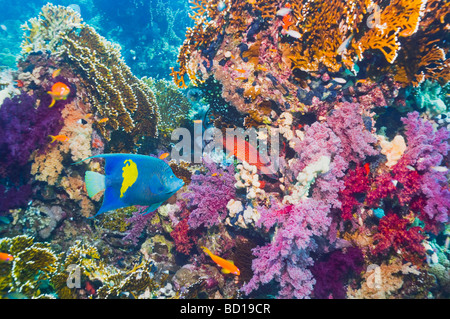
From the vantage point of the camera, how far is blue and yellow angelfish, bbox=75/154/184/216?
177 cm

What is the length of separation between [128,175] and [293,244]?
7.51ft

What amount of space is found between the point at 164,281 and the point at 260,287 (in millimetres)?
1685

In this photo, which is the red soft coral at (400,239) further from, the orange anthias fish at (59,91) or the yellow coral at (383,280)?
the orange anthias fish at (59,91)

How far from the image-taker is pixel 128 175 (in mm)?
1826

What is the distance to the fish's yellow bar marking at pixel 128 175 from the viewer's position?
182 cm

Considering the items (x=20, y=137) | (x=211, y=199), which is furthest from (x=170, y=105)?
(x=211, y=199)

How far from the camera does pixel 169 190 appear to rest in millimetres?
1936

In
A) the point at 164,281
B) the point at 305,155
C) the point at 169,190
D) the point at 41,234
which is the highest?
the point at 305,155

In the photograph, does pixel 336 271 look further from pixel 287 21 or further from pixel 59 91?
pixel 59 91

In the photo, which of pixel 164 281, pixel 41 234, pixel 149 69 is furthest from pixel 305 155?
pixel 149 69

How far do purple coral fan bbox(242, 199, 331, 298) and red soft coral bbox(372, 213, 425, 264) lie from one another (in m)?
1.03

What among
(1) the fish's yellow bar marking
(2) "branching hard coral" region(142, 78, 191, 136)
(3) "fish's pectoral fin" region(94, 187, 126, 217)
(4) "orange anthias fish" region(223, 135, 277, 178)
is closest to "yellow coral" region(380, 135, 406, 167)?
(4) "orange anthias fish" region(223, 135, 277, 178)

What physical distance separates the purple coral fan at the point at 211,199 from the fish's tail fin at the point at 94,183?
7.58ft
